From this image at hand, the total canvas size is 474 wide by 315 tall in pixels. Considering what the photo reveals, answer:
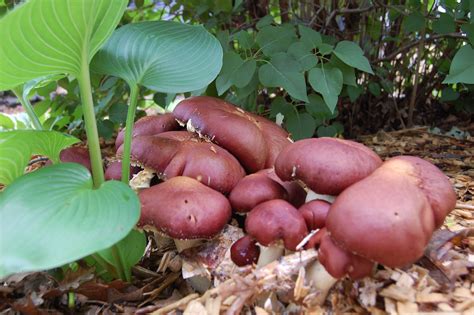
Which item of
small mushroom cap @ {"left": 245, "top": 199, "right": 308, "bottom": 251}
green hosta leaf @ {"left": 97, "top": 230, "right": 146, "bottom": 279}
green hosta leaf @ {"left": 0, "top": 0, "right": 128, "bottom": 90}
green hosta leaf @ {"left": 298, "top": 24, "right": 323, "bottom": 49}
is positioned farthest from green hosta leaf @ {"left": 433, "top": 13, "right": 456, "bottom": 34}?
green hosta leaf @ {"left": 97, "top": 230, "right": 146, "bottom": 279}

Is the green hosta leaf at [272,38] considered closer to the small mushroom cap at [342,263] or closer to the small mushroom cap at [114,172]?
the small mushroom cap at [114,172]

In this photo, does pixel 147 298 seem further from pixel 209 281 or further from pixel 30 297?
pixel 30 297

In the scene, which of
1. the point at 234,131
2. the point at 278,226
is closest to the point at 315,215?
the point at 278,226

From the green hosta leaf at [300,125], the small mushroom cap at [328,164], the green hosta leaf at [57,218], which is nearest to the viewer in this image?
the green hosta leaf at [57,218]

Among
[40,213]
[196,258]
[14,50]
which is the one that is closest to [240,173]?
[196,258]

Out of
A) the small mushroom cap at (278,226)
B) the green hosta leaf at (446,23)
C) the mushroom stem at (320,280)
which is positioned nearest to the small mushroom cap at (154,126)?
the small mushroom cap at (278,226)

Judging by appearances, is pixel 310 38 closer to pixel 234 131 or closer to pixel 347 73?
pixel 347 73

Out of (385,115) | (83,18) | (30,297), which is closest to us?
(83,18)

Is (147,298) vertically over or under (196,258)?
under
